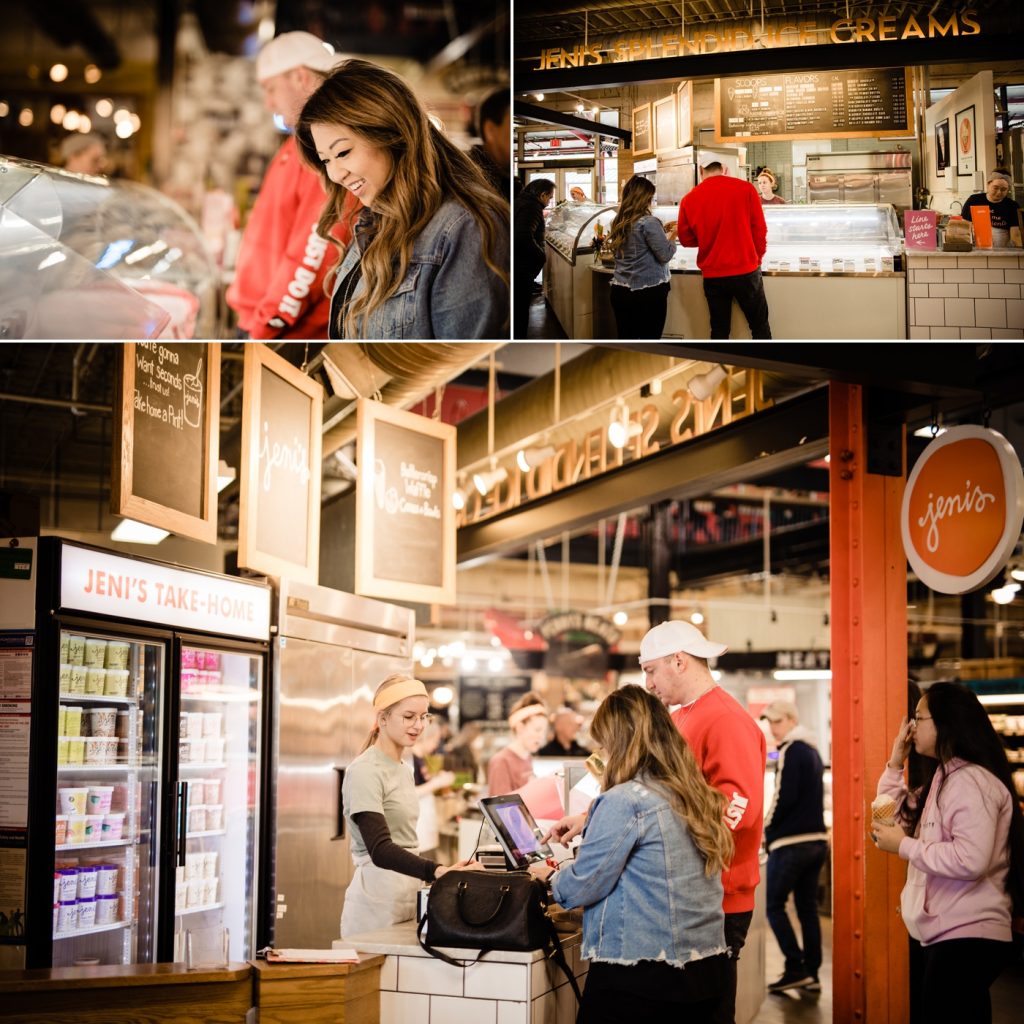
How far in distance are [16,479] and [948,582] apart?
38.5 ft

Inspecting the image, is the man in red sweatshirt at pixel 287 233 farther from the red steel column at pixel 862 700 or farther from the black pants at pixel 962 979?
the black pants at pixel 962 979

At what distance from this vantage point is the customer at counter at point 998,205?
17.9ft

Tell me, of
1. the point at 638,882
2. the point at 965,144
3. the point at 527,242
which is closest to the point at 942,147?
the point at 965,144

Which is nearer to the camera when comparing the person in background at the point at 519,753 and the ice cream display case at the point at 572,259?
the ice cream display case at the point at 572,259

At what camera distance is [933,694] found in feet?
14.7

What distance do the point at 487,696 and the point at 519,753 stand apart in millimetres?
10562

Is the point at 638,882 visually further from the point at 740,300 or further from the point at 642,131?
the point at 642,131

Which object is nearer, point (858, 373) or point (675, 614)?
point (858, 373)

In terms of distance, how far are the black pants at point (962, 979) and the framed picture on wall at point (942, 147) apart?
10.9ft

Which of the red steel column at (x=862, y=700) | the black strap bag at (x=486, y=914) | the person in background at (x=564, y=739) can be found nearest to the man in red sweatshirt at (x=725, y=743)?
the black strap bag at (x=486, y=914)

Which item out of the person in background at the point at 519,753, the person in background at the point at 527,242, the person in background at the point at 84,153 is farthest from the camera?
the person in background at the point at 519,753

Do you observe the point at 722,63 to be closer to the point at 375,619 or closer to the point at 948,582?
the point at 948,582

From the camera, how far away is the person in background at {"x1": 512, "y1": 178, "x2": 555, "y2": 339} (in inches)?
217

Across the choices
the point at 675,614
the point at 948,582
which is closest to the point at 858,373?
the point at 948,582
